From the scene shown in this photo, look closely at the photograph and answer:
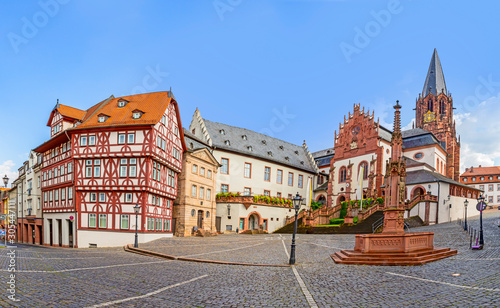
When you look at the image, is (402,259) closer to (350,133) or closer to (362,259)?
(362,259)


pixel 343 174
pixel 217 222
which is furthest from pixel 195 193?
pixel 343 174

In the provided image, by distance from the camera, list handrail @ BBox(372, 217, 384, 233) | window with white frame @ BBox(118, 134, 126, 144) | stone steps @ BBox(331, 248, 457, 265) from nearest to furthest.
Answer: stone steps @ BBox(331, 248, 457, 265) < window with white frame @ BBox(118, 134, 126, 144) < handrail @ BBox(372, 217, 384, 233)

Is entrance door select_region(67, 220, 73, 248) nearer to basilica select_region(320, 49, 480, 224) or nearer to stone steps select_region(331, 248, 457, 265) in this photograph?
stone steps select_region(331, 248, 457, 265)

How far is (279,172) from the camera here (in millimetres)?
52531

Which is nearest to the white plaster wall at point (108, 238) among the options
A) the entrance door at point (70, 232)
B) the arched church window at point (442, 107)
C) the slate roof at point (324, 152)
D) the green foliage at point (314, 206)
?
the entrance door at point (70, 232)

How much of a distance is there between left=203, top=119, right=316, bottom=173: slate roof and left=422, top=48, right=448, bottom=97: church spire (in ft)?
148

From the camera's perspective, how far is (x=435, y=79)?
286 feet

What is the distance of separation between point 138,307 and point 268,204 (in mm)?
36532

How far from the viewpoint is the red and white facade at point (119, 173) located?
94.9 ft

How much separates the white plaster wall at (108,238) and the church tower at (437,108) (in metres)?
68.6

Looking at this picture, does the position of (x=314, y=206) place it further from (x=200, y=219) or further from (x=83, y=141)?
(x=83, y=141)

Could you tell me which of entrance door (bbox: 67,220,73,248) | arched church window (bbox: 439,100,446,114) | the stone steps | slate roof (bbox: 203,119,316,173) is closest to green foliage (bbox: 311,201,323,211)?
slate roof (bbox: 203,119,316,173)

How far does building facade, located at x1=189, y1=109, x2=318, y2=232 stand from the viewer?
42263 millimetres

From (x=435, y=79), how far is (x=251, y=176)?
62.5m
